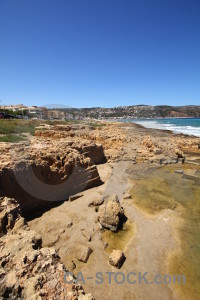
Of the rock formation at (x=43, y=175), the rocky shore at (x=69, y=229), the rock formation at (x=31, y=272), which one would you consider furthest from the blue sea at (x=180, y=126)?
the rock formation at (x=31, y=272)

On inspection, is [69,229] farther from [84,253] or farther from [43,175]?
[43,175]

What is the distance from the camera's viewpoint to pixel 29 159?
8414 millimetres

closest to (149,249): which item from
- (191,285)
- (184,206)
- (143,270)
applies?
(143,270)

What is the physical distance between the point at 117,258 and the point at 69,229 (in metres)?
2.36

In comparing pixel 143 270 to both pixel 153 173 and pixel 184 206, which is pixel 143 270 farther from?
pixel 153 173

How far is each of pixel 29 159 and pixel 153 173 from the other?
9399 millimetres

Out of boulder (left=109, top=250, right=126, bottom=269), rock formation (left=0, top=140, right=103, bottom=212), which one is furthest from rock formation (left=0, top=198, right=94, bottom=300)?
rock formation (left=0, top=140, right=103, bottom=212)

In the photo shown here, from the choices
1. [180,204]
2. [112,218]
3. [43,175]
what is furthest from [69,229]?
[180,204]

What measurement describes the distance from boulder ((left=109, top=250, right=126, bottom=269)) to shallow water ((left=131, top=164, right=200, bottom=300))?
1.55m

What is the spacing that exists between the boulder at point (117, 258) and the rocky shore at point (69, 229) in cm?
3

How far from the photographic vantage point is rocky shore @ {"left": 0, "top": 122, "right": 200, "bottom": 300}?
344 cm

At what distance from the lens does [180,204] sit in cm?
927

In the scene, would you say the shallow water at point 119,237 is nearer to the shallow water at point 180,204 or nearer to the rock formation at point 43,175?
the shallow water at point 180,204

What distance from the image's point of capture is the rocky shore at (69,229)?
11.3ft
